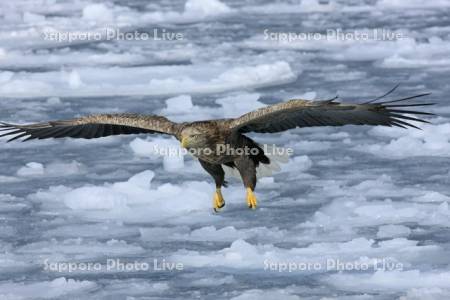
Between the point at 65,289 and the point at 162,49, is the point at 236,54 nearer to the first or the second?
the point at 162,49

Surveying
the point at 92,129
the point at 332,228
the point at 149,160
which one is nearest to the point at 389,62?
the point at 149,160

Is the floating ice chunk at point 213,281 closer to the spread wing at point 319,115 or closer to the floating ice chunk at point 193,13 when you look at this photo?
the spread wing at point 319,115

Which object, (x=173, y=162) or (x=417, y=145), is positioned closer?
(x=173, y=162)

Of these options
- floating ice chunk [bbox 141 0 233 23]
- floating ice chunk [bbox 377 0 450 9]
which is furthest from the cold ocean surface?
floating ice chunk [bbox 377 0 450 9]

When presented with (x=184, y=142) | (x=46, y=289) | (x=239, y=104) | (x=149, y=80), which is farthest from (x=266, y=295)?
(x=149, y=80)

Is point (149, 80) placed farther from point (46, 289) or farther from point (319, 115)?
point (319, 115)

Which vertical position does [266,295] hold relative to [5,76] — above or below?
below

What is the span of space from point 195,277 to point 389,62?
30.7 ft

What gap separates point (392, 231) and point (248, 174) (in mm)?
3425

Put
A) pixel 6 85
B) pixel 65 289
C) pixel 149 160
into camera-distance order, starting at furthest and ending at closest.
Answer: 1. pixel 6 85
2. pixel 149 160
3. pixel 65 289

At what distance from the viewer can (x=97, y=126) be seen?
10.1 metres

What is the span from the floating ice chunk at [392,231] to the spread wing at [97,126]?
3.44 m

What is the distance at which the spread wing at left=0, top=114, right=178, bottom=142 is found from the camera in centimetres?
950

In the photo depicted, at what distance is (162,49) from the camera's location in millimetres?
21781
